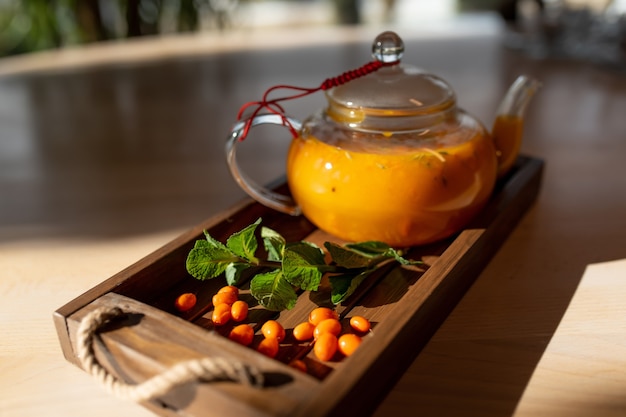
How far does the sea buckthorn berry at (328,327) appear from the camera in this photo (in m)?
0.59

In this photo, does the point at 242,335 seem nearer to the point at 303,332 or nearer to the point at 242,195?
the point at 303,332

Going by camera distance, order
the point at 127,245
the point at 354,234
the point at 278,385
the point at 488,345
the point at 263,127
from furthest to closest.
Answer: the point at 263,127 < the point at 127,245 < the point at 354,234 < the point at 488,345 < the point at 278,385

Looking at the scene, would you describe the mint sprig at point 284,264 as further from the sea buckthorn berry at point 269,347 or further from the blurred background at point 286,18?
the blurred background at point 286,18

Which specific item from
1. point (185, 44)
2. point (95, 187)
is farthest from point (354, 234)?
point (185, 44)

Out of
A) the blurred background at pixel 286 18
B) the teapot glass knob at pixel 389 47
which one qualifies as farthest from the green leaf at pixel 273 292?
the blurred background at pixel 286 18

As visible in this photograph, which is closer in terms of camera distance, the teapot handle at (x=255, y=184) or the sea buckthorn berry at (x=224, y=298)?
the sea buckthorn berry at (x=224, y=298)

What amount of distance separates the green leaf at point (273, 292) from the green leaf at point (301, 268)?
12 millimetres

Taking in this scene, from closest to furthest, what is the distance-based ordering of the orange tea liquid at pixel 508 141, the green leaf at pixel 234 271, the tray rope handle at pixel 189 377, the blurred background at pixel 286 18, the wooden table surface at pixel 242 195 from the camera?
the tray rope handle at pixel 189 377, the wooden table surface at pixel 242 195, the green leaf at pixel 234 271, the orange tea liquid at pixel 508 141, the blurred background at pixel 286 18

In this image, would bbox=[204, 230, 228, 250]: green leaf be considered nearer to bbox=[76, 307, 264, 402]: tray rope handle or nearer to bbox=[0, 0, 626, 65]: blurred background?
bbox=[76, 307, 264, 402]: tray rope handle

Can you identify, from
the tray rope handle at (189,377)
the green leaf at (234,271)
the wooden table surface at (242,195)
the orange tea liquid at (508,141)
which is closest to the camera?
the tray rope handle at (189,377)

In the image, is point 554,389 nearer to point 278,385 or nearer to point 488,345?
point 488,345

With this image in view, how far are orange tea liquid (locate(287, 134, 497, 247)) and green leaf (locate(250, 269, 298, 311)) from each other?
5.0 inches

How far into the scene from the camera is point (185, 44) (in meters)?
1.98

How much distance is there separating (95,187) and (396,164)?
1.87 feet
